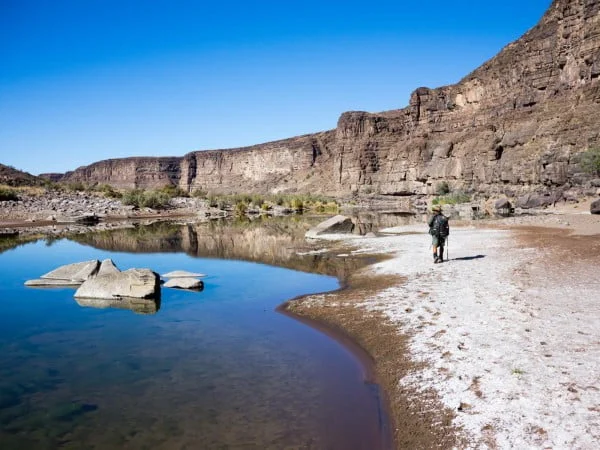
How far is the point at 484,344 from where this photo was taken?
6.20m

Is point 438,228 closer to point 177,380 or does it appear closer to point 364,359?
point 364,359

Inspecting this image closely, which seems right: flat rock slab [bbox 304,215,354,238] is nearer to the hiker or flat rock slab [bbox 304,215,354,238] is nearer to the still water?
the hiker

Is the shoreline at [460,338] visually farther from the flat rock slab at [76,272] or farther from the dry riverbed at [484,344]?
the flat rock slab at [76,272]

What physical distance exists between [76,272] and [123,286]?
3.14 meters

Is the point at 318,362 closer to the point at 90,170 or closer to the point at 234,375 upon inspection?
the point at 234,375

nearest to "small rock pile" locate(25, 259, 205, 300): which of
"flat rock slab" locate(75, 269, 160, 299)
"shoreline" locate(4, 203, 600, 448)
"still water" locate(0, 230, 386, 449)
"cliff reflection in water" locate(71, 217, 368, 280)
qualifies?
"flat rock slab" locate(75, 269, 160, 299)

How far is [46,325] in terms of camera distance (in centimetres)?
941

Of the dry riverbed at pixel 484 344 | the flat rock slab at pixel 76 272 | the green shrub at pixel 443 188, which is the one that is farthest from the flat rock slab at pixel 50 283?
the green shrub at pixel 443 188

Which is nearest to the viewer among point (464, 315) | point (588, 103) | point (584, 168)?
point (464, 315)

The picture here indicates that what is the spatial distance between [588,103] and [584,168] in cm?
1566

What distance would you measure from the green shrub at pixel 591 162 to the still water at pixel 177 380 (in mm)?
40449

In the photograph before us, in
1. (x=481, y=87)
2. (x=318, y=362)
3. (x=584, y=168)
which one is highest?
(x=481, y=87)

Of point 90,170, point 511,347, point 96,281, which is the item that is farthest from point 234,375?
point 90,170

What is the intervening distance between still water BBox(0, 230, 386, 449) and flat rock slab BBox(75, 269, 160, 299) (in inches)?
23.1
